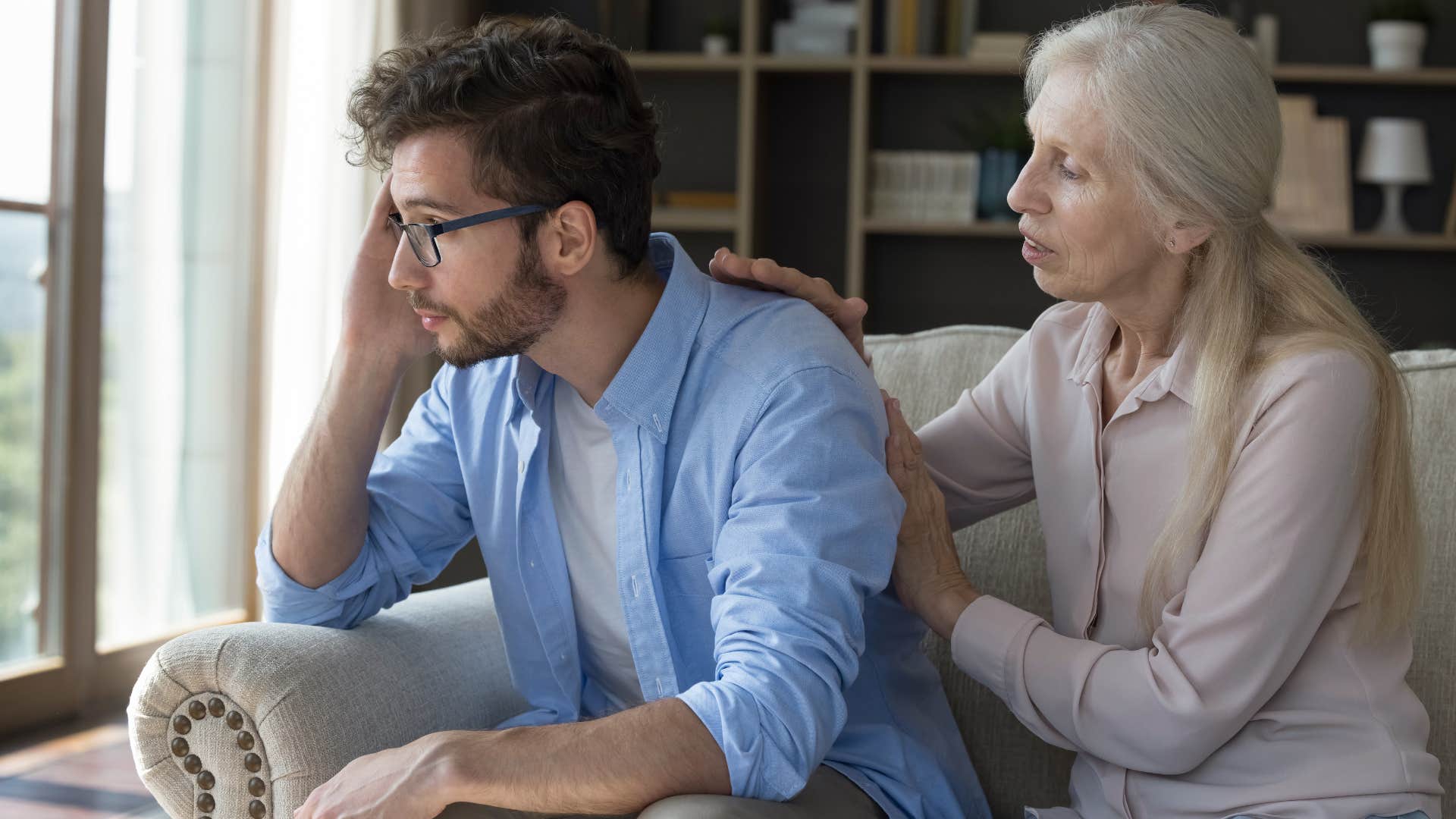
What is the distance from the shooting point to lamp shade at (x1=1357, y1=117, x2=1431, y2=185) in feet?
13.3

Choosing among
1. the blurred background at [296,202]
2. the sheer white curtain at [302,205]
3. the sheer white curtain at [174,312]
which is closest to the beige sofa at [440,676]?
the blurred background at [296,202]

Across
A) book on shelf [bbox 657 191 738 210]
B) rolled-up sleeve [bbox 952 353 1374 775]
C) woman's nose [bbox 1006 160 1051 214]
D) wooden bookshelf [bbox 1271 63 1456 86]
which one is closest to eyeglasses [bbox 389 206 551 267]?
woman's nose [bbox 1006 160 1051 214]

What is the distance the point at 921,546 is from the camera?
1442 millimetres

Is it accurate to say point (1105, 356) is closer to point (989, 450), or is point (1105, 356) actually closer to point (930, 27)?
point (989, 450)

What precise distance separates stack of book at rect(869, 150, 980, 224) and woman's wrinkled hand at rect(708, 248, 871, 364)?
2.83 metres

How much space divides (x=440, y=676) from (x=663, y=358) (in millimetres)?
439

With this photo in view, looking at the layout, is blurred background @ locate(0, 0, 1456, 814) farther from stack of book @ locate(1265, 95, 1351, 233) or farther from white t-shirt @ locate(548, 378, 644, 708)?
white t-shirt @ locate(548, 378, 644, 708)

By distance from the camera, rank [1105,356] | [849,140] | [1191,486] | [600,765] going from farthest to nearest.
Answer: [849,140]
[1105,356]
[1191,486]
[600,765]

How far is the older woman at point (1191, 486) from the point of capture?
1212 mm

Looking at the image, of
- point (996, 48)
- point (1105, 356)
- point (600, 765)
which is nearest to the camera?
point (600, 765)

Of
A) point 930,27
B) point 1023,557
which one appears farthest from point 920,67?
point 1023,557

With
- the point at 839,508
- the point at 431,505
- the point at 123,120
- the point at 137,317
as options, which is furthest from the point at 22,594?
the point at 839,508

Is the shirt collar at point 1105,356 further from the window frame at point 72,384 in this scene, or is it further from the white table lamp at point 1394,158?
the white table lamp at point 1394,158

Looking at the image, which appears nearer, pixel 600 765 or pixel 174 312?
pixel 600 765
